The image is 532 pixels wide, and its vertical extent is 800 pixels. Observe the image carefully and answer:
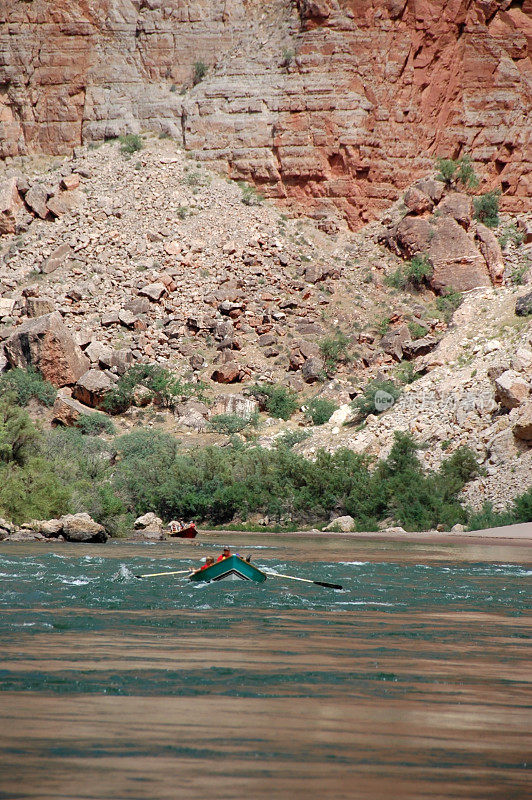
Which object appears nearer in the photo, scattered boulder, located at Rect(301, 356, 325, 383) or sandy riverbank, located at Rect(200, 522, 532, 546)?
sandy riverbank, located at Rect(200, 522, 532, 546)

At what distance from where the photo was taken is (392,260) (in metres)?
58.4

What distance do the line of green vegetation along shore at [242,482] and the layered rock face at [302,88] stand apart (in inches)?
1002

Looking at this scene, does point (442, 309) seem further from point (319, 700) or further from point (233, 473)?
point (319, 700)

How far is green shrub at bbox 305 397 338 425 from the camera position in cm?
4734

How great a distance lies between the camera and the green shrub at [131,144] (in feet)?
206

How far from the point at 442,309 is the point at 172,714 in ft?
162

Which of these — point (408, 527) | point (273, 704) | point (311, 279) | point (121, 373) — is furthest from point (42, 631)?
point (311, 279)

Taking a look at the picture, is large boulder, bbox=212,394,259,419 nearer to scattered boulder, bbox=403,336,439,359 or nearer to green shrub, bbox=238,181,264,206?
scattered boulder, bbox=403,336,439,359

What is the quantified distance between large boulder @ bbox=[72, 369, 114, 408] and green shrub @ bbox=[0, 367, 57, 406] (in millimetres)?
1358

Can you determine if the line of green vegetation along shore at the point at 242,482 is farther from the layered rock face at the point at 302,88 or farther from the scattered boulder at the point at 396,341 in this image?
the layered rock face at the point at 302,88

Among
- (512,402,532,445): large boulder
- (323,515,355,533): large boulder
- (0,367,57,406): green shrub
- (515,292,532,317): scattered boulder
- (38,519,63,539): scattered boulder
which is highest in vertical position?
(515,292,532,317): scattered boulder

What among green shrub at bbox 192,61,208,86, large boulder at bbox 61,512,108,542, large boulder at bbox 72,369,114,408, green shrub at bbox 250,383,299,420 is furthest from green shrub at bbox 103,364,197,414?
green shrub at bbox 192,61,208,86

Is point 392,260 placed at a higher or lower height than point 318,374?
higher

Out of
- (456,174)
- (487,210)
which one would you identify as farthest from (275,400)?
(456,174)
